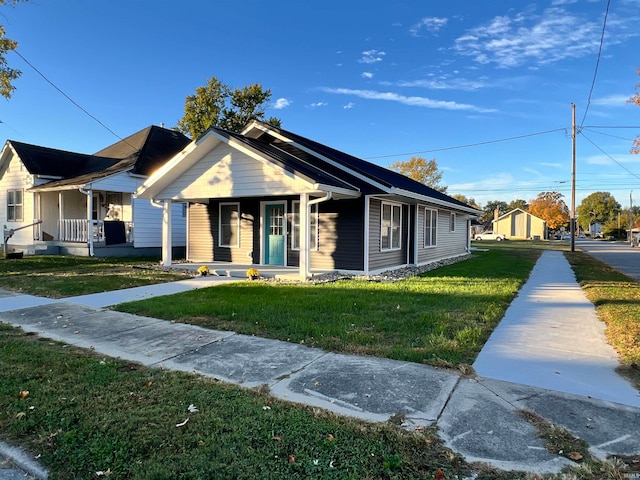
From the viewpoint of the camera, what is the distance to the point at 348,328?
5.91m

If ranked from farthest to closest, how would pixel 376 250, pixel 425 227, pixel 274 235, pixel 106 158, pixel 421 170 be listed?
pixel 421 170 < pixel 106 158 < pixel 425 227 < pixel 274 235 < pixel 376 250

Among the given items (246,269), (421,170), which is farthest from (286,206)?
(421,170)

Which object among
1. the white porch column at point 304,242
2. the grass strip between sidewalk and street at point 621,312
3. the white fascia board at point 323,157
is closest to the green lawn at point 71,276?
the white porch column at point 304,242

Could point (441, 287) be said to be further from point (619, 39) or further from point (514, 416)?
point (619, 39)

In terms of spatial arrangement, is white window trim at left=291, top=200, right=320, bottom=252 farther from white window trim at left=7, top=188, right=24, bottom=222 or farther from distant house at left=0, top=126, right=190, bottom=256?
white window trim at left=7, top=188, right=24, bottom=222

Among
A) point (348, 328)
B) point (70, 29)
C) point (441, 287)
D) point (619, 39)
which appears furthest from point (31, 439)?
point (70, 29)

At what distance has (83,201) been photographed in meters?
20.3

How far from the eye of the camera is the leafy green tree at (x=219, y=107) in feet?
95.9

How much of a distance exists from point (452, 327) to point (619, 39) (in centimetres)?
1140

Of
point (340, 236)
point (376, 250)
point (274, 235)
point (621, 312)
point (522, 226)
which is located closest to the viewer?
point (621, 312)

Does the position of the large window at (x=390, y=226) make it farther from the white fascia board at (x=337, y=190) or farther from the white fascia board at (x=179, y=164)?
the white fascia board at (x=179, y=164)

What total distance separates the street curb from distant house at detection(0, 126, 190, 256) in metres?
15.9

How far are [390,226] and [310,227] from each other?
9.55 ft

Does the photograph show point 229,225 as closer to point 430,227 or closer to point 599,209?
point 430,227
